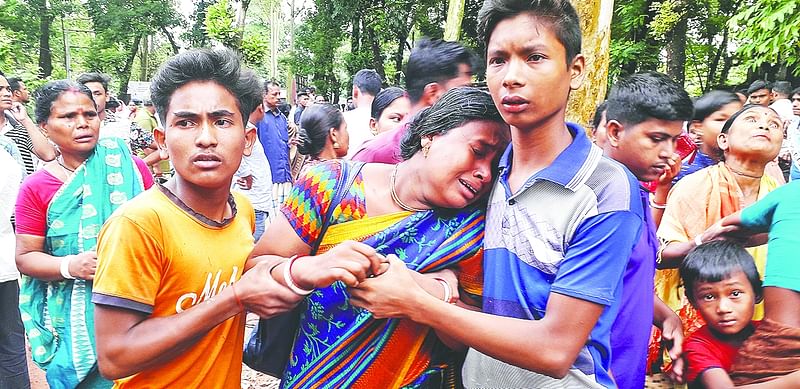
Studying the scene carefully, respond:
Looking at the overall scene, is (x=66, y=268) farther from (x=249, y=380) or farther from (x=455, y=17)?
(x=455, y=17)

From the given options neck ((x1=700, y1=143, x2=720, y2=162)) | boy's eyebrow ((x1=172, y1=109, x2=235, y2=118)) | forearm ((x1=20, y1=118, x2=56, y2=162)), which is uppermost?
boy's eyebrow ((x1=172, y1=109, x2=235, y2=118))

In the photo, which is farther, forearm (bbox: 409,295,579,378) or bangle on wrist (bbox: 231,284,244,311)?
bangle on wrist (bbox: 231,284,244,311)

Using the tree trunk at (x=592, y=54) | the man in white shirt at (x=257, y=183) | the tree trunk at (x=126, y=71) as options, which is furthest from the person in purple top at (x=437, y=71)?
the tree trunk at (x=126, y=71)

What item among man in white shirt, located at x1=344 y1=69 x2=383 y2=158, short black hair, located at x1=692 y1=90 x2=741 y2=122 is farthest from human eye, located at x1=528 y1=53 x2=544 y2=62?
man in white shirt, located at x1=344 y1=69 x2=383 y2=158

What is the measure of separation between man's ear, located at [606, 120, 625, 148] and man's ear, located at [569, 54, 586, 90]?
76 cm

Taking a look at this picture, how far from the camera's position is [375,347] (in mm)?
1661

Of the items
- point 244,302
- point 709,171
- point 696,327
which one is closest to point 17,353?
point 244,302

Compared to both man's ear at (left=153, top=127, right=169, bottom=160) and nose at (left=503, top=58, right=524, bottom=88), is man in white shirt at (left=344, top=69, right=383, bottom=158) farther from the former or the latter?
nose at (left=503, top=58, right=524, bottom=88)

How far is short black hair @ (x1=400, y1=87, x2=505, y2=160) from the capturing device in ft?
5.33

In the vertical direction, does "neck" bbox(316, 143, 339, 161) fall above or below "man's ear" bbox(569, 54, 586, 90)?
below

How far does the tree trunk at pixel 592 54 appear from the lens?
3.41 meters

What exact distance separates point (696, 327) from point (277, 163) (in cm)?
550

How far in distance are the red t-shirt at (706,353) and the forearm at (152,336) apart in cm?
165

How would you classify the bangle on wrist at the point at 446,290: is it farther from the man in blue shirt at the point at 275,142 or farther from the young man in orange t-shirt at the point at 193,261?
the man in blue shirt at the point at 275,142
